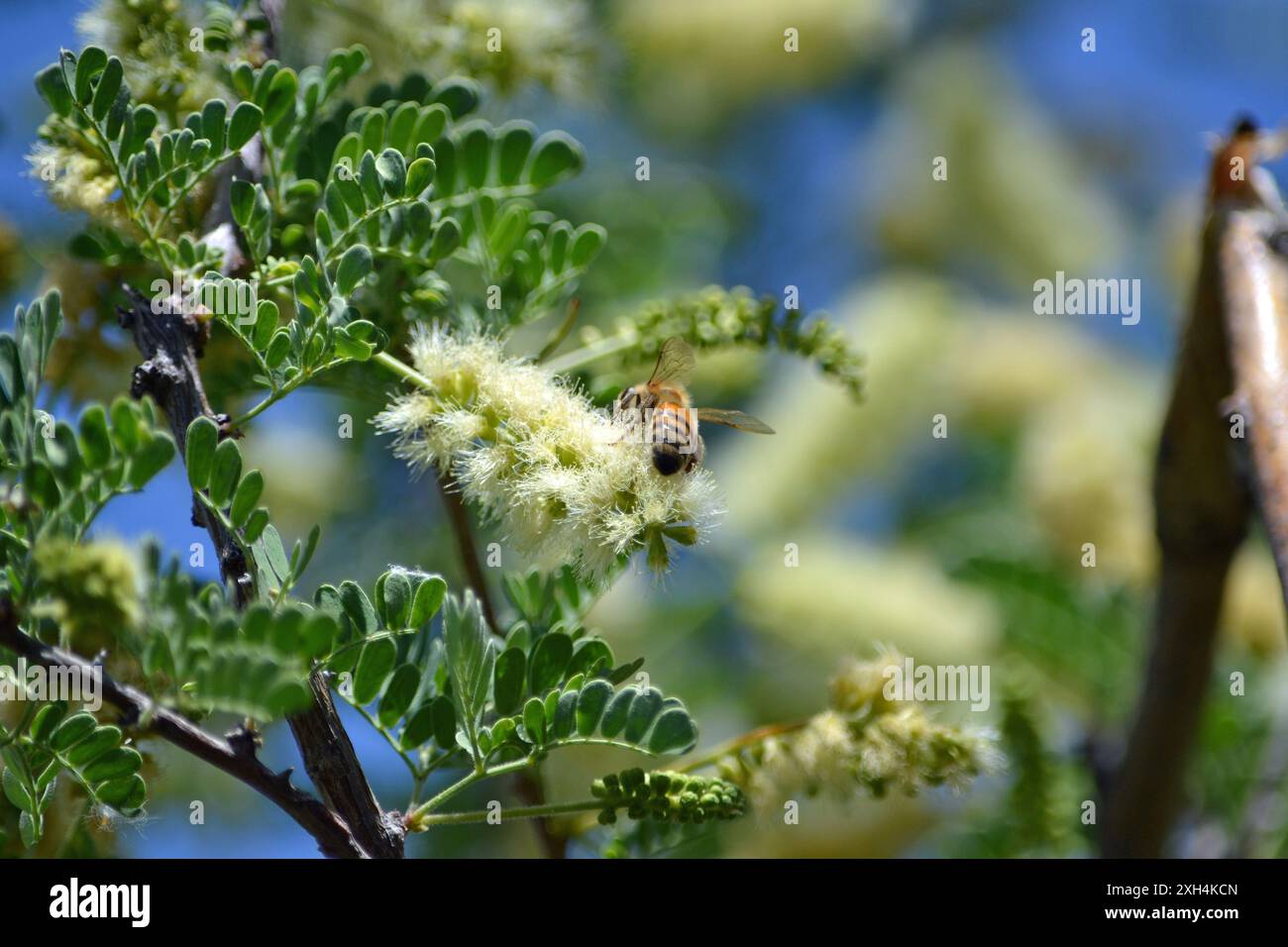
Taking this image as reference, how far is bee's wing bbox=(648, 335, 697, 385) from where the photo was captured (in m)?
1.36

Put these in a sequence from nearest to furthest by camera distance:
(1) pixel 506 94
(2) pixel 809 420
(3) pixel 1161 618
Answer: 1. (3) pixel 1161 618
2. (1) pixel 506 94
3. (2) pixel 809 420

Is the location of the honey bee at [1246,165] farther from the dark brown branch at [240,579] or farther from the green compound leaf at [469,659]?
the dark brown branch at [240,579]

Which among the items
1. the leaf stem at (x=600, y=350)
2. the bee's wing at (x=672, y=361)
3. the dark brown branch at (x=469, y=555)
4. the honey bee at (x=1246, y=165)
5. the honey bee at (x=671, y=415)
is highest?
the honey bee at (x=1246, y=165)

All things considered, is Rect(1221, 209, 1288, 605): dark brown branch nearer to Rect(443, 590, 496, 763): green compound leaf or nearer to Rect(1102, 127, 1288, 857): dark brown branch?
Rect(1102, 127, 1288, 857): dark brown branch

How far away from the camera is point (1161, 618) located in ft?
5.50

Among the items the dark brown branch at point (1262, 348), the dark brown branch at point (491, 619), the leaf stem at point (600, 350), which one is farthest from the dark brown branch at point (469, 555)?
the dark brown branch at point (1262, 348)

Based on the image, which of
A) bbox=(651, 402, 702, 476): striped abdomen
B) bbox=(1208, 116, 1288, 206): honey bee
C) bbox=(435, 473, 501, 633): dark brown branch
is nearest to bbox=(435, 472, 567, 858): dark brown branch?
bbox=(435, 473, 501, 633): dark brown branch

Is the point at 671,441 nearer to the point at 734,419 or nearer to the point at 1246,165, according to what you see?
the point at 734,419

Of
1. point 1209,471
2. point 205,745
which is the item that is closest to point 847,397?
point 1209,471

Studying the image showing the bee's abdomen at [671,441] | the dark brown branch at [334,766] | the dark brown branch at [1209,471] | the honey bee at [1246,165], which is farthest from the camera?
the honey bee at [1246,165]

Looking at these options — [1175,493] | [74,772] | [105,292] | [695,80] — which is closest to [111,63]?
[105,292]

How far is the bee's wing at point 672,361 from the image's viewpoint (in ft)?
4.46
